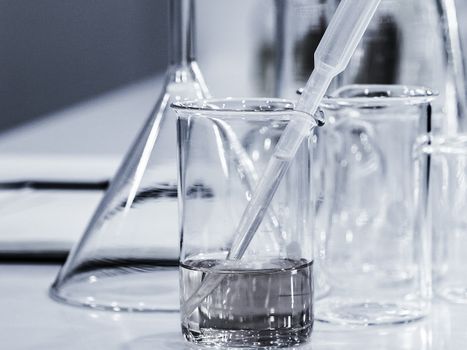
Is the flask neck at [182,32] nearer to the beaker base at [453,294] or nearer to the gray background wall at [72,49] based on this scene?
the beaker base at [453,294]

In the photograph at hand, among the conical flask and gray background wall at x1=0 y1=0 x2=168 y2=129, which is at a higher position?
gray background wall at x1=0 y1=0 x2=168 y2=129

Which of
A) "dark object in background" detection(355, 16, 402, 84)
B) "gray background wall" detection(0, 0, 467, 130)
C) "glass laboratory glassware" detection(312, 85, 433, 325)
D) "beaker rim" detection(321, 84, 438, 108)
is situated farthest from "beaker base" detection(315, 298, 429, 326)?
"gray background wall" detection(0, 0, 467, 130)

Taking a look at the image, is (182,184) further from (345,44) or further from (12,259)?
(12,259)

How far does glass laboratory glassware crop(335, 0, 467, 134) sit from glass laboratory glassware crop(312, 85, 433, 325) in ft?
0.23

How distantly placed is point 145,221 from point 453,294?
0.19 metres

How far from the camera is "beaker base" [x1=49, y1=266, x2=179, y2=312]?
663 millimetres

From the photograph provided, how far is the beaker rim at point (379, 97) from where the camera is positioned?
63 centimetres

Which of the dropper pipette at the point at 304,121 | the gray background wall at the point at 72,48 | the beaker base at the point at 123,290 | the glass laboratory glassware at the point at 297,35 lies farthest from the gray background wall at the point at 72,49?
the dropper pipette at the point at 304,121

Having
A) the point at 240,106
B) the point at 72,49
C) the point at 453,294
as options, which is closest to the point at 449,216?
the point at 453,294

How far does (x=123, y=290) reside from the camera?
26.6 inches

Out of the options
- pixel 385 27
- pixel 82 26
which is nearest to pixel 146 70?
pixel 82 26

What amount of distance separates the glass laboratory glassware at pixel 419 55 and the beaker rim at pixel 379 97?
0.06m

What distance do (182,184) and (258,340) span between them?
0.09m

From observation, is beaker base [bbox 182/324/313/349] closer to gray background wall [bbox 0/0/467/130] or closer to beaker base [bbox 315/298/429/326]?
beaker base [bbox 315/298/429/326]
